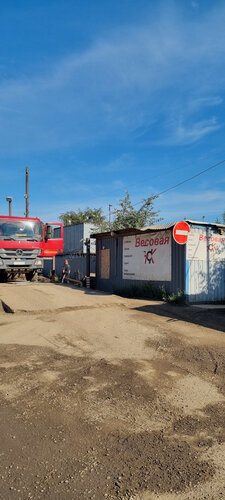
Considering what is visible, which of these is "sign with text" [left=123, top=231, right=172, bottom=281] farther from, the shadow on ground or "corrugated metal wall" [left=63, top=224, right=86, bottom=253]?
"corrugated metal wall" [left=63, top=224, right=86, bottom=253]

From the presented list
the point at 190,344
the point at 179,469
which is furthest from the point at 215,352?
the point at 179,469

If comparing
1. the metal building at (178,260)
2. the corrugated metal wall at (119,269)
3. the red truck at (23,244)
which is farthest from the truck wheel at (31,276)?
the metal building at (178,260)

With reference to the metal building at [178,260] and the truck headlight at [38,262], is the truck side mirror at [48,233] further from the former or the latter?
the metal building at [178,260]

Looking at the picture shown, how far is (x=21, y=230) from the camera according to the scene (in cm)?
1507

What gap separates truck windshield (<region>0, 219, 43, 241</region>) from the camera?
48.2 feet

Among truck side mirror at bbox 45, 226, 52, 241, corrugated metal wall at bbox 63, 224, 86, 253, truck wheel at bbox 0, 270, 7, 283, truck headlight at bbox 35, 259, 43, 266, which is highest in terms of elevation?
corrugated metal wall at bbox 63, 224, 86, 253

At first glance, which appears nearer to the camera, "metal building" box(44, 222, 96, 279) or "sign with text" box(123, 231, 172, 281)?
"sign with text" box(123, 231, 172, 281)

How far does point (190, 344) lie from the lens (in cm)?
712

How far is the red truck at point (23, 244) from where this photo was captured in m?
14.7

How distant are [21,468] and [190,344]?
16.1 ft

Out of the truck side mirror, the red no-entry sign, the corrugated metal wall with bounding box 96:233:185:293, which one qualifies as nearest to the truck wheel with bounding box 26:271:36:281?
the truck side mirror

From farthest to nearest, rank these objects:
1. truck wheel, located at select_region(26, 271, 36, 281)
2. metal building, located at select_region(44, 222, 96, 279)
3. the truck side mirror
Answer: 1. metal building, located at select_region(44, 222, 96, 279)
2. truck wheel, located at select_region(26, 271, 36, 281)
3. the truck side mirror

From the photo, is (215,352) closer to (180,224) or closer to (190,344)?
(190,344)

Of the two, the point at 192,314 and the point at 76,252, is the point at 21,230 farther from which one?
the point at 76,252
